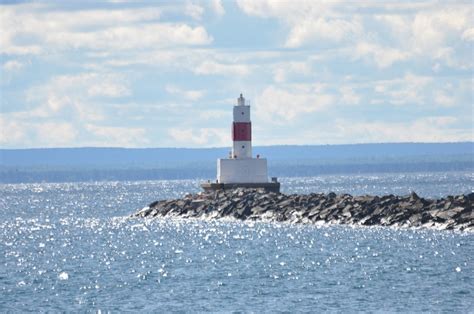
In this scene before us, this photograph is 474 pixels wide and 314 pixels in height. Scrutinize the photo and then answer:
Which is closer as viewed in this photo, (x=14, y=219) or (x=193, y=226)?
(x=193, y=226)

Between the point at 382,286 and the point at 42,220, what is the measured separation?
134 feet

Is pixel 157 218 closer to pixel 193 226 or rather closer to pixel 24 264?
pixel 193 226

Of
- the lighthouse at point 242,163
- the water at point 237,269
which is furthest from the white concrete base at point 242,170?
the water at point 237,269

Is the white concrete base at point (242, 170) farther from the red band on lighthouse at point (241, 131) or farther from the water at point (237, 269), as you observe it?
the water at point (237, 269)

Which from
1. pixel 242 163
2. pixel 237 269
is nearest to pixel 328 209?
pixel 242 163

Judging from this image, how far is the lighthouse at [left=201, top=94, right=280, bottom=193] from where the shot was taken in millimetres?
69812

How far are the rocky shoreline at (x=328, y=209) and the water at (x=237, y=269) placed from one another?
1.56 m

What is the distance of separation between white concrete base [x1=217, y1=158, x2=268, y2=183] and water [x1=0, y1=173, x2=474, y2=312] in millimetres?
6928

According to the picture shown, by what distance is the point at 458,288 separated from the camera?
38000 millimetres

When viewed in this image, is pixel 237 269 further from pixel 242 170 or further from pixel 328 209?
pixel 242 170

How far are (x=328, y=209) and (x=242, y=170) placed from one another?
9.83 meters

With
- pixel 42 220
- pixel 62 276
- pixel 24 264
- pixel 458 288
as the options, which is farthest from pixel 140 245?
pixel 42 220

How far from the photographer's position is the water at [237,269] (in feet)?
120

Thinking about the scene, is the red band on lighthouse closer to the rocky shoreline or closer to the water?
the rocky shoreline
